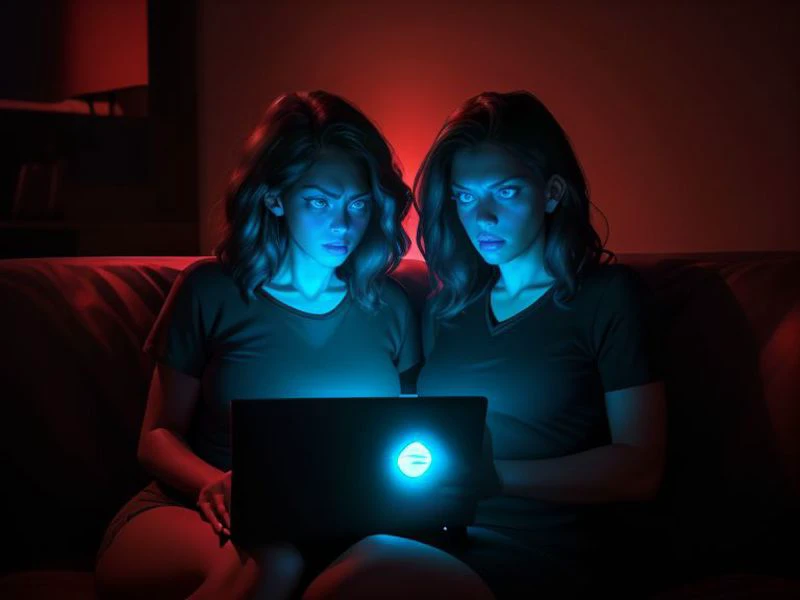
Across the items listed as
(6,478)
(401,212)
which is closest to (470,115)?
(401,212)

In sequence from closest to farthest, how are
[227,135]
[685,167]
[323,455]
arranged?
[323,455], [685,167], [227,135]

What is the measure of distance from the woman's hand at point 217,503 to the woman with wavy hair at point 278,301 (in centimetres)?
13

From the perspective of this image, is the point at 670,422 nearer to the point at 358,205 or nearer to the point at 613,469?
the point at 613,469

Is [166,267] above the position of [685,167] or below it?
below

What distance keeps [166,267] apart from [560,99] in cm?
112

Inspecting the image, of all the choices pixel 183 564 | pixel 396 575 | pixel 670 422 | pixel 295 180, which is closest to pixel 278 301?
pixel 295 180

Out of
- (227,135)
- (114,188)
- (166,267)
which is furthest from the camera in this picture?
(114,188)

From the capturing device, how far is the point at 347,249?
4.66 ft

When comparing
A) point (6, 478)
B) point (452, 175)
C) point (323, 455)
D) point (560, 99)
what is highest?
point (560, 99)

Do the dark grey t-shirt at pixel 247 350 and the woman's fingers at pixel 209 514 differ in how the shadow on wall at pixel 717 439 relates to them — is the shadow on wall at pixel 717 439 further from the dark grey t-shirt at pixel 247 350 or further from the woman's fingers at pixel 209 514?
the woman's fingers at pixel 209 514

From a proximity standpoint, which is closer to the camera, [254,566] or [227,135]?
[254,566]

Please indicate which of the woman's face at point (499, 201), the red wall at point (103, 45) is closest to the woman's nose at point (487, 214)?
the woman's face at point (499, 201)

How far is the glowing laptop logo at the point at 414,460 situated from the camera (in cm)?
105

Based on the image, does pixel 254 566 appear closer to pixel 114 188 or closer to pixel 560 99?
pixel 560 99
